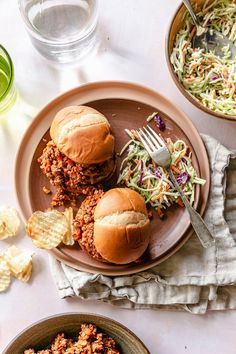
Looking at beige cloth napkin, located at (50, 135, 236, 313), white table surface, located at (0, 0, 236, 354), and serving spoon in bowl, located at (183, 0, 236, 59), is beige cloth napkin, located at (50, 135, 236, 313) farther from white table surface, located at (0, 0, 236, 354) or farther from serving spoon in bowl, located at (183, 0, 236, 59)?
serving spoon in bowl, located at (183, 0, 236, 59)

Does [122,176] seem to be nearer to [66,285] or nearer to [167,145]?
[167,145]

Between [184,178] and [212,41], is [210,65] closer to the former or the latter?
[212,41]

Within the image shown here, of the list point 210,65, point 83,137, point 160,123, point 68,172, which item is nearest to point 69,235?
point 68,172

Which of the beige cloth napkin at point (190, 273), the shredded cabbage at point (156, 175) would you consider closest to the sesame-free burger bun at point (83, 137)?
the shredded cabbage at point (156, 175)

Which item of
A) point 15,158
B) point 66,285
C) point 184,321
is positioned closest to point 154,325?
point 184,321

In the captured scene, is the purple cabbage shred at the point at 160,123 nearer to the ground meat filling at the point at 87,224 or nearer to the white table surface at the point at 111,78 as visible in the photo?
the white table surface at the point at 111,78

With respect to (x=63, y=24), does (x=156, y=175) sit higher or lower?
lower

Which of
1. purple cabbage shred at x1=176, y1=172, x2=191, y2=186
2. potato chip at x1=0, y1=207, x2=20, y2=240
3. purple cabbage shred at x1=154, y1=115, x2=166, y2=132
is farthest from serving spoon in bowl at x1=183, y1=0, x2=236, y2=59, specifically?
potato chip at x1=0, y1=207, x2=20, y2=240
